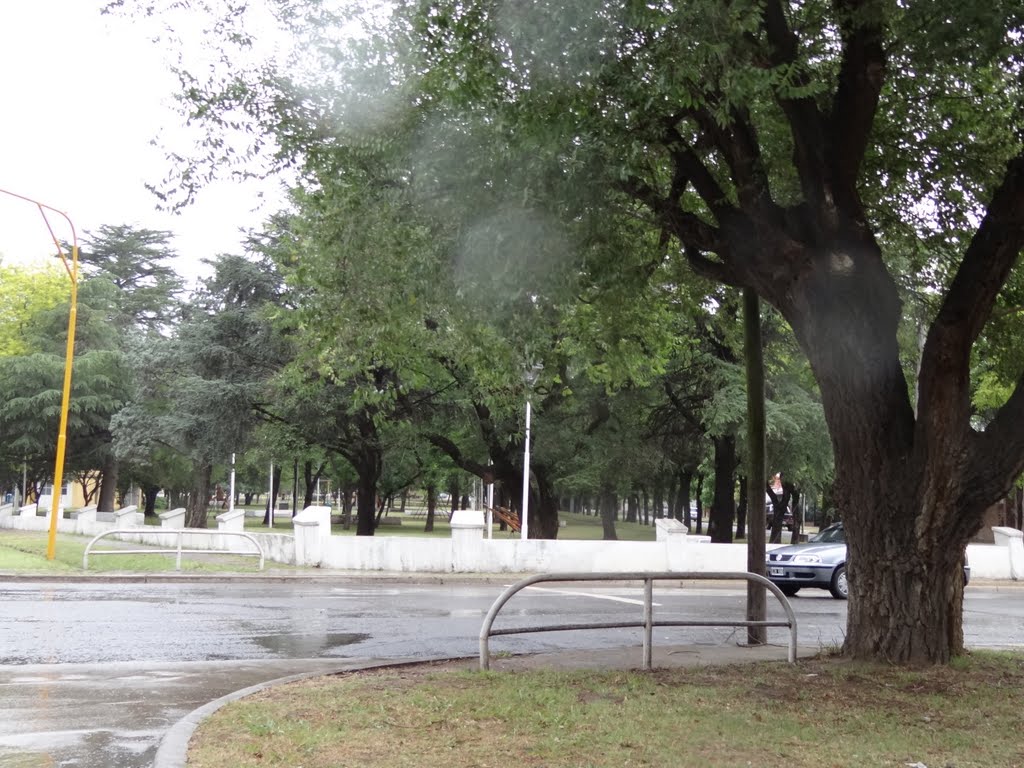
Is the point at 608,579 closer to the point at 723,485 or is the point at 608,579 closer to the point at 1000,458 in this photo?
the point at 1000,458

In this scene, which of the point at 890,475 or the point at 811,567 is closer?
the point at 890,475

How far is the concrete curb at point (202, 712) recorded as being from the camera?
17.6 feet

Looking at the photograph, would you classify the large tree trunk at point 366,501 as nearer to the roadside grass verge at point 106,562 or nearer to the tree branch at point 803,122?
the roadside grass verge at point 106,562

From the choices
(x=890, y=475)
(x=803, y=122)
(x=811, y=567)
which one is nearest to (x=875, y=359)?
(x=890, y=475)

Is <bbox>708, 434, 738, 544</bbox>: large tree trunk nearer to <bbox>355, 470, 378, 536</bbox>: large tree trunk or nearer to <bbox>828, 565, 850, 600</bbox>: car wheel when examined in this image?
<bbox>828, 565, 850, 600</bbox>: car wheel

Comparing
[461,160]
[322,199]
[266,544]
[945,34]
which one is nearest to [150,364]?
[266,544]

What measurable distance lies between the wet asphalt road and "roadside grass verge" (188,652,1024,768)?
83 cm

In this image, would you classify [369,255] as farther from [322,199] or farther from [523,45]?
[523,45]

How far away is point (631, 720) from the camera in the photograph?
21.0 ft

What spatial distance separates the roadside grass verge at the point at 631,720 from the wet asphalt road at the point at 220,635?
0.83 m

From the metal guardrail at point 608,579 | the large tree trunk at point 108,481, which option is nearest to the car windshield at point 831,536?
the metal guardrail at point 608,579

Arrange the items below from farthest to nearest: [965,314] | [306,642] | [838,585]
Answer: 1. [838,585]
2. [306,642]
3. [965,314]

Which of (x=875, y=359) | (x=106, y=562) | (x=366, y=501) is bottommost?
(x=106, y=562)

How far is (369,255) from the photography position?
999 cm
